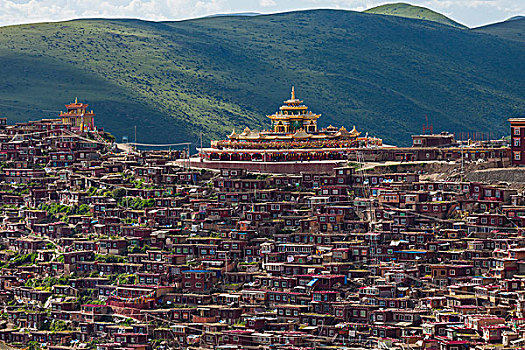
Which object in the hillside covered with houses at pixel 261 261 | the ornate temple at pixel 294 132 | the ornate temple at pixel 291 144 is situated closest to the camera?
the hillside covered with houses at pixel 261 261

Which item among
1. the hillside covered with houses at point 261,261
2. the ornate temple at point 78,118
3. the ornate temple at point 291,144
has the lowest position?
the hillside covered with houses at point 261,261

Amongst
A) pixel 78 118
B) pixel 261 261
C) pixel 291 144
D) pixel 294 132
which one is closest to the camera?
pixel 261 261

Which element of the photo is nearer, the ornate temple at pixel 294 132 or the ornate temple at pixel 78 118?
the ornate temple at pixel 294 132

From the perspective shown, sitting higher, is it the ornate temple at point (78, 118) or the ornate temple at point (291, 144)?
the ornate temple at point (78, 118)

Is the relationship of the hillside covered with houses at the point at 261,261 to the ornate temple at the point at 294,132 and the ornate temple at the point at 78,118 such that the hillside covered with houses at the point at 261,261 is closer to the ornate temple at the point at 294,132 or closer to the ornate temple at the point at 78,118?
the ornate temple at the point at 294,132

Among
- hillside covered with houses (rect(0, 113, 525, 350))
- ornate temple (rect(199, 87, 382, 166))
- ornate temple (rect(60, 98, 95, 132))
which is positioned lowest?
hillside covered with houses (rect(0, 113, 525, 350))

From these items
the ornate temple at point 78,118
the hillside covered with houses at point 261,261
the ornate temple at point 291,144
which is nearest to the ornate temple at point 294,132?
the ornate temple at point 291,144

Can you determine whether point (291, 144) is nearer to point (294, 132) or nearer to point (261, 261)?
point (294, 132)

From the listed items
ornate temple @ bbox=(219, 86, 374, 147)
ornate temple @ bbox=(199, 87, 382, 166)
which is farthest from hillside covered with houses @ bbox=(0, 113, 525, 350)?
ornate temple @ bbox=(219, 86, 374, 147)

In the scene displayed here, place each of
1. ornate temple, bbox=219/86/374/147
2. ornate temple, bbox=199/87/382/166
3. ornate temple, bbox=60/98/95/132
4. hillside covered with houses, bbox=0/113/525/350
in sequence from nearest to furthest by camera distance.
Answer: hillside covered with houses, bbox=0/113/525/350
ornate temple, bbox=199/87/382/166
ornate temple, bbox=219/86/374/147
ornate temple, bbox=60/98/95/132

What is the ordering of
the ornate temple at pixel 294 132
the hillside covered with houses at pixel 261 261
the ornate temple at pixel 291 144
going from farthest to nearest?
the ornate temple at pixel 294 132 → the ornate temple at pixel 291 144 → the hillside covered with houses at pixel 261 261

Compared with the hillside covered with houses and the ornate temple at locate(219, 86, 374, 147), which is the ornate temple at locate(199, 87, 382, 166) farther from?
the hillside covered with houses

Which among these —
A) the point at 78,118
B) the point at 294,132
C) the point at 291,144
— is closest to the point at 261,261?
the point at 291,144
